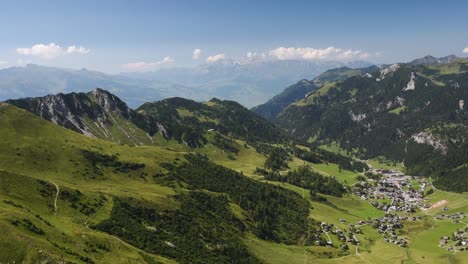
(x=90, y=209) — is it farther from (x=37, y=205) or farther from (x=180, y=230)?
(x=180, y=230)

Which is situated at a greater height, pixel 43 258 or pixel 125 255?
pixel 43 258

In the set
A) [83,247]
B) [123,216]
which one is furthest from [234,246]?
[83,247]

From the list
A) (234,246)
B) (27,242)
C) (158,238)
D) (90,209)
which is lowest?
(234,246)

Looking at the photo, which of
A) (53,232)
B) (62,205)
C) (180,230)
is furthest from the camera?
(180,230)

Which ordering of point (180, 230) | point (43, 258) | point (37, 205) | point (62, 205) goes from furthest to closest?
point (180, 230) → point (62, 205) → point (37, 205) → point (43, 258)

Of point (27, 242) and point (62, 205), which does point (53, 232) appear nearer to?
point (27, 242)

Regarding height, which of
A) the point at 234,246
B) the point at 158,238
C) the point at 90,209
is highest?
the point at 90,209

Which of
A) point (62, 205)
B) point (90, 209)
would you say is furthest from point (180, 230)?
point (62, 205)

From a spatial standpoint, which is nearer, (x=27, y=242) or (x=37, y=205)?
(x=27, y=242)

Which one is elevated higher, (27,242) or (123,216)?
(27,242)
